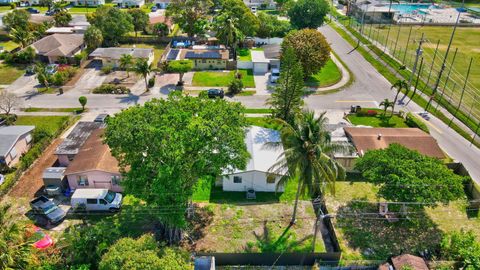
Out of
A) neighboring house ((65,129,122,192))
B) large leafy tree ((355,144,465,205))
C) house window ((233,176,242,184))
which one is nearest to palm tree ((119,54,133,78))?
neighboring house ((65,129,122,192))

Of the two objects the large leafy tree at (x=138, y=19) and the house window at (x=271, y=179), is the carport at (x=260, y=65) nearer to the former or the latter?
the large leafy tree at (x=138, y=19)

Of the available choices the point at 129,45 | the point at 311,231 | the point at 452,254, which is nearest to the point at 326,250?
the point at 311,231

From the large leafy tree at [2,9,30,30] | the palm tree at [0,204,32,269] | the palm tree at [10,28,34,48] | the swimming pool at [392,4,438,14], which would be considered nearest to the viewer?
the palm tree at [0,204,32,269]

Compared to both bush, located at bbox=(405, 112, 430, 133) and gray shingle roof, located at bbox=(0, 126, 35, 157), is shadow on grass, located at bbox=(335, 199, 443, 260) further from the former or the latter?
gray shingle roof, located at bbox=(0, 126, 35, 157)

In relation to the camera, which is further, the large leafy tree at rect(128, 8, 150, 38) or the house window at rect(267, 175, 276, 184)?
the large leafy tree at rect(128, 8, 150, 38)

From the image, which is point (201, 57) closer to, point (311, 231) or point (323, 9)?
point (323, 9)
